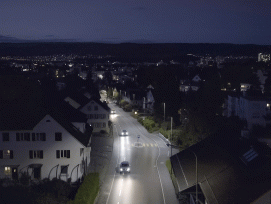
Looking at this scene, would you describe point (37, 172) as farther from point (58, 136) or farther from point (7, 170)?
Answer: point (58, 136)

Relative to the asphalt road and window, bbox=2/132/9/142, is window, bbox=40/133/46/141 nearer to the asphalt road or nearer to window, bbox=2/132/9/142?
window, bbox=2/132/9/142

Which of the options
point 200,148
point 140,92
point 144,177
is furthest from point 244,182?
point 140,92

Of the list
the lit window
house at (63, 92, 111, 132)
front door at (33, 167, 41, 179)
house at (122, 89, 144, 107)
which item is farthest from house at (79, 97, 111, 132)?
house at (122, 89, 144, 107)

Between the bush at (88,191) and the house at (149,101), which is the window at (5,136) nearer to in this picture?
the bush at (88,191)

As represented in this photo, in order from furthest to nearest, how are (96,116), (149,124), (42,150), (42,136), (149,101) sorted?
(149,101) → (149,124) → (96,116) → (42,136) → (42,150)

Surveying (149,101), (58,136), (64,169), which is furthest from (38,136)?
(149,101)

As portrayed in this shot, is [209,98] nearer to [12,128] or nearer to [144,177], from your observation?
[144,177]
